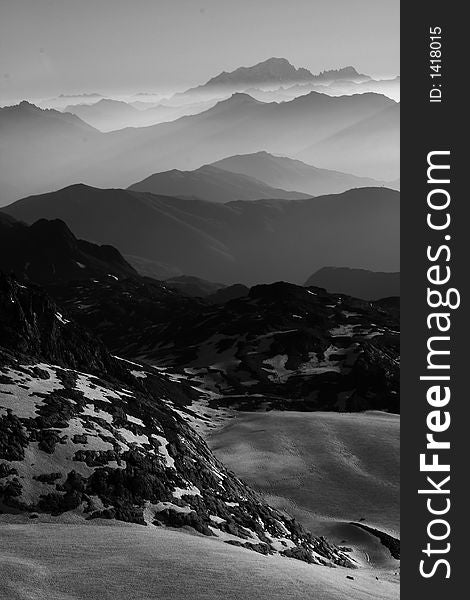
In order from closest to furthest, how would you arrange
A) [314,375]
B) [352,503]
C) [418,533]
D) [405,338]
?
[418,533] → [405,338] → [352,503] → [314,375]

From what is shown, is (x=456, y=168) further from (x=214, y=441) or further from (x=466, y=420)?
(x=214, y=441)

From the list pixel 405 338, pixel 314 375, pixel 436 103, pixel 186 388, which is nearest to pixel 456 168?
pixel 436 103

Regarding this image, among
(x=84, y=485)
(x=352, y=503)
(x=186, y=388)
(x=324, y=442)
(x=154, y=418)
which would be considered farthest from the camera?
(x=186, y=388)

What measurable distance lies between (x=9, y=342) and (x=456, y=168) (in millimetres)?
60722

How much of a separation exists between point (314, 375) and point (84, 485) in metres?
132

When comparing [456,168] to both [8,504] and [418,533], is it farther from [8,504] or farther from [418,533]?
[8,504]

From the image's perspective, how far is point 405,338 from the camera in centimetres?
3997

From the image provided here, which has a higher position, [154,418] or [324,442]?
[324,442]

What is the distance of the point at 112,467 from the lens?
1882 inches

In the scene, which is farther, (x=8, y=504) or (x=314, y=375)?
(x=314, y=375)

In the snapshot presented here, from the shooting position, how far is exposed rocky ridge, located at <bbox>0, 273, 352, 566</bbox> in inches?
1738

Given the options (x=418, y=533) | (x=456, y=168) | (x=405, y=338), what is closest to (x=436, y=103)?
(x=456, y=168)

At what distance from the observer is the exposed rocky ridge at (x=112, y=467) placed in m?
44.2

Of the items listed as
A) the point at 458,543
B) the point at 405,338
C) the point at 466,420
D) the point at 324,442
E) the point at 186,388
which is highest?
the point at 186,388
